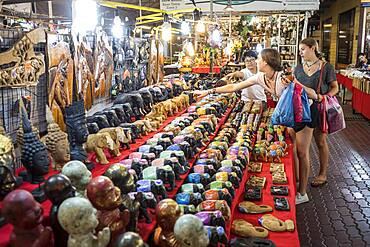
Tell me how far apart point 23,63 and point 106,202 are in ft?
3.72

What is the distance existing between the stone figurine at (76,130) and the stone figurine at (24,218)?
0.93 m

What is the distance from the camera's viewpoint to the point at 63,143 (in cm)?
212

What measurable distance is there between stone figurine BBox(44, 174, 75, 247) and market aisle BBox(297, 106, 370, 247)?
2.46 m

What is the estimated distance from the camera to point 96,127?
8.79 feet

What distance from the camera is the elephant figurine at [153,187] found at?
202 cm

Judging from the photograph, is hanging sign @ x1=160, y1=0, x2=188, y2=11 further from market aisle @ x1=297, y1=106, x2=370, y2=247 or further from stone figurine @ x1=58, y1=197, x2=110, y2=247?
stone figurine @ x1=58, y1=197, x2=110, y2=247

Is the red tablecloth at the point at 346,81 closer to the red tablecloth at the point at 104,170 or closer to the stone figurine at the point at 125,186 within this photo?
the red tablecloth at the point at 104,170

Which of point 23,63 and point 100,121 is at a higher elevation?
point 23,63

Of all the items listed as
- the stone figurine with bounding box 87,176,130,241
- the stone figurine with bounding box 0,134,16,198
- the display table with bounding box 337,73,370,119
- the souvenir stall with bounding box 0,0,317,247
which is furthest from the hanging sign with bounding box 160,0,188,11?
the stone figurine with bounding box 87,176,130,241

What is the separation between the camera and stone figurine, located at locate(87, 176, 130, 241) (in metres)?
1.47

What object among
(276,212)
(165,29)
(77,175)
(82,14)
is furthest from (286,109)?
(165,29)

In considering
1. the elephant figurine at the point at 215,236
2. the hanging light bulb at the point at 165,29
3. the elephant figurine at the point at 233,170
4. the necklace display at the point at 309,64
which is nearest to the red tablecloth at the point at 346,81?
the hanging light bulb at the point at 165,29

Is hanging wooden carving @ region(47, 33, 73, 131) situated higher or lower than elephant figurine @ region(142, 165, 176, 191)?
higher

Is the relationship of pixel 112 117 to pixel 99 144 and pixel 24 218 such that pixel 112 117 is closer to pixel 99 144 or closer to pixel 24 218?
pixel 99 144
